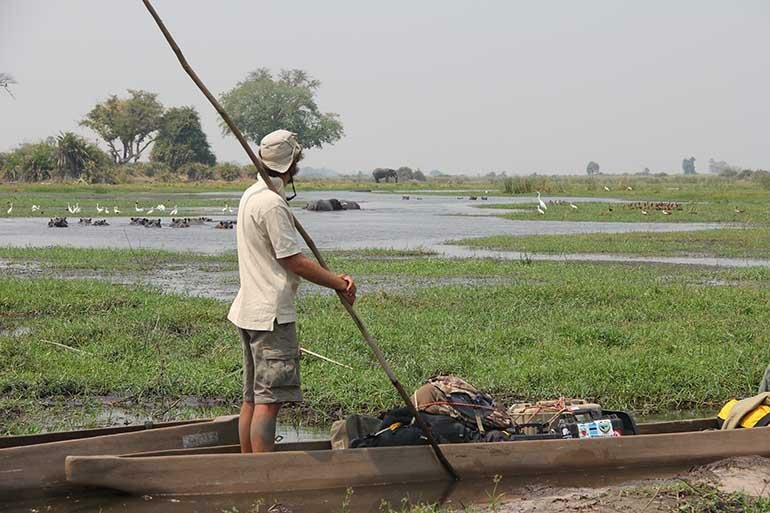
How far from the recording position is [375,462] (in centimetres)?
623

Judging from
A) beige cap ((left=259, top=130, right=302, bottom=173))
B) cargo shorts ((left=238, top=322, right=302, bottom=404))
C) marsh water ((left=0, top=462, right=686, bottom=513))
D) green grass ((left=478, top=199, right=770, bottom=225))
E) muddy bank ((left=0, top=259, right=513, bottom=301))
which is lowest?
marsh water ((left=0, top=462, right=686, bottom=513))

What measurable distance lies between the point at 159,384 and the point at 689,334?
215 inches

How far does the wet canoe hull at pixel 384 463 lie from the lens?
19.4 feet

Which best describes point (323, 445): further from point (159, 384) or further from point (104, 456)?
point (159, 384)

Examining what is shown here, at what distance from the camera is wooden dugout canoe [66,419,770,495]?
19.4 ft

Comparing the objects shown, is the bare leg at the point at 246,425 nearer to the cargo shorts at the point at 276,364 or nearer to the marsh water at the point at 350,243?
the cargo shorts at the point at 276,364

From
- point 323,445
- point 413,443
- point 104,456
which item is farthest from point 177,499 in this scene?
point 413,443

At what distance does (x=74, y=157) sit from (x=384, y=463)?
215 ft

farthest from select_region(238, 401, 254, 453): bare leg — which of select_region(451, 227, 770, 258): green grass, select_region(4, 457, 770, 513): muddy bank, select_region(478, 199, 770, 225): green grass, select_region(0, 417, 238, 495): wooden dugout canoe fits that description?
select_region(478, 199, 770, 225): green grass

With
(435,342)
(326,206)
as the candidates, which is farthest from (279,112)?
(435,342)

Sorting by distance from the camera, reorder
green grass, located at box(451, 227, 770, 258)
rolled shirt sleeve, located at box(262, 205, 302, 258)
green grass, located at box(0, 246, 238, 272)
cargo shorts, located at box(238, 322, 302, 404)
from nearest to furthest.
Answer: rolled shirt sleeve, located at box(262, 205, 302, 258), cargo shorts, located at box(238, 322, 302, 404), green grass, located at box(0, 246, 238, 272), green grass, located at box(451, 227, 770, 258)

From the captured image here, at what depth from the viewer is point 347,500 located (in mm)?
6152

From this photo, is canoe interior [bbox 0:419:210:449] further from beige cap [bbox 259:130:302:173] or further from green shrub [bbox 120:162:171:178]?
green shrub [bbox 120:162:171:178]

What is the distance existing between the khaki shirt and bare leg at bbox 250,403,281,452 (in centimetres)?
52
